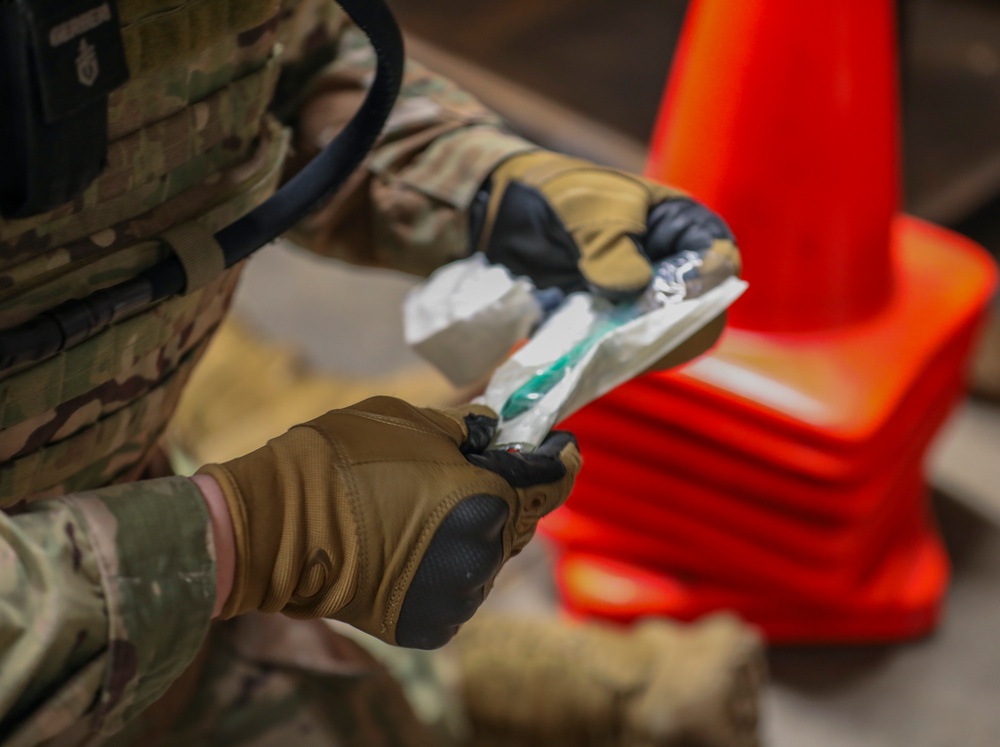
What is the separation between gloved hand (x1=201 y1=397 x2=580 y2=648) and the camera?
509mm

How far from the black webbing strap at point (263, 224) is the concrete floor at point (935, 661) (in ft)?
2.71

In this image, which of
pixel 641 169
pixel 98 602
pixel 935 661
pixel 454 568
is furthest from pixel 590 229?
pixel 641 169

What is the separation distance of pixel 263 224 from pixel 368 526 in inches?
8.0

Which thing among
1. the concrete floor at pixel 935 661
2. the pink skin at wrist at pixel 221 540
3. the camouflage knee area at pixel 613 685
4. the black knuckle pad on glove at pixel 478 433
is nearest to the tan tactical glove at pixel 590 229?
the black knuckle pad on glove at pixel 478 433

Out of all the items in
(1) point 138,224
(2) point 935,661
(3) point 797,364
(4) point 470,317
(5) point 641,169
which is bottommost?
(2) point 935,661

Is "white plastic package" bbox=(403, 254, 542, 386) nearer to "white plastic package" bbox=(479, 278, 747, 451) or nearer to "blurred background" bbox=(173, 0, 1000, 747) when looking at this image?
"white plastic package" bbox=(479, 278, 747, 451)

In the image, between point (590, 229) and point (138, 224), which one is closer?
point (138, 224)

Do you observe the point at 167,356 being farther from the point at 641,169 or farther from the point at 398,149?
the point at 641,169

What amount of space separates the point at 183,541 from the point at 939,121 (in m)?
1.75

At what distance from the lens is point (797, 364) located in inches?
42.4

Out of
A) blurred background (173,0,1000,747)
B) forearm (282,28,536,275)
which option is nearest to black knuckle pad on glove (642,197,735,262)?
forearm (282,28,536,275)

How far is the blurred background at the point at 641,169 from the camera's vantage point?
4.08ft

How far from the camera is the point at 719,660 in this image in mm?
1074

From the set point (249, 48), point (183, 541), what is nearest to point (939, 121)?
point (249, 48)
